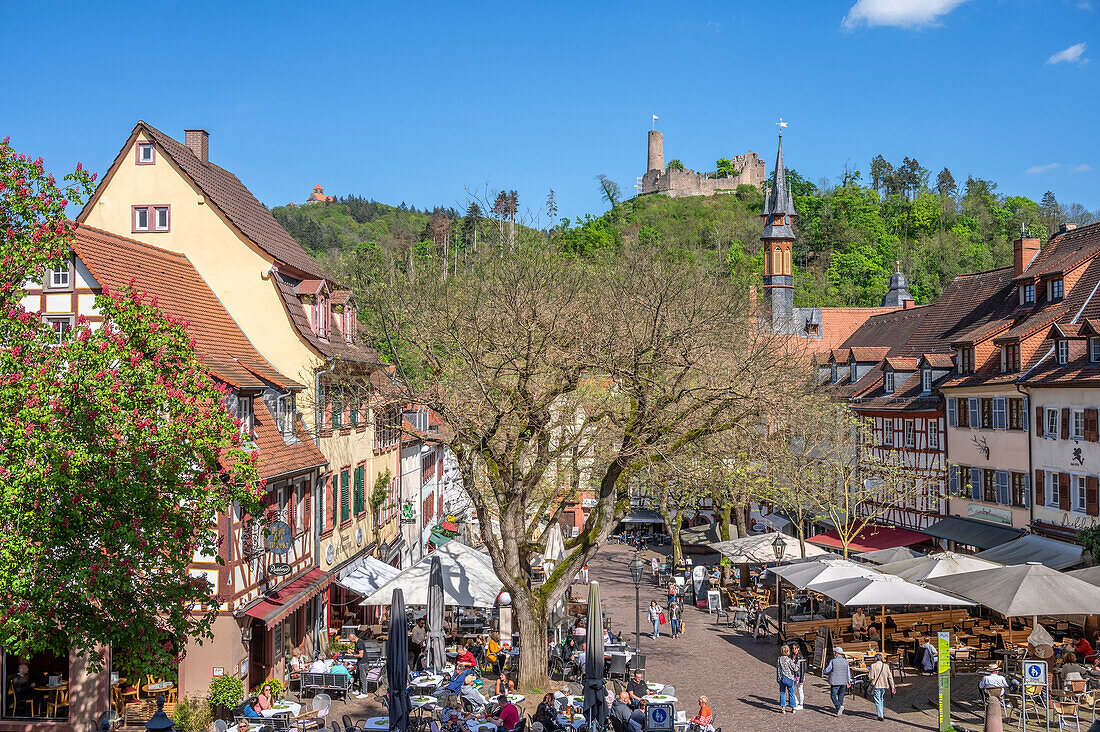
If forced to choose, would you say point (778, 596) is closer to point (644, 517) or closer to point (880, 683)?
point (880, 683)

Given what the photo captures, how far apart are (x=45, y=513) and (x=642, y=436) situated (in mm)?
10581

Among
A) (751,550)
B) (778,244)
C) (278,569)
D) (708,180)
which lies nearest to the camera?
(278,569)

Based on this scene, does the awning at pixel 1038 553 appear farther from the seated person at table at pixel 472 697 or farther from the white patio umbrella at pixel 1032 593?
the seated person at table at pixel 472 697

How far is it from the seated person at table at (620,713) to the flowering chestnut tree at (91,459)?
712 cm

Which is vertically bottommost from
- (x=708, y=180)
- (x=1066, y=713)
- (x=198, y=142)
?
(x=1066, y=713)

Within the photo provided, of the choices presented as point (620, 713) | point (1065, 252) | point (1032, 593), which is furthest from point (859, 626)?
point (1065, 252)

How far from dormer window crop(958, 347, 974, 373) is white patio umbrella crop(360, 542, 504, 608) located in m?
19.2

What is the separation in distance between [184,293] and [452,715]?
11.0m

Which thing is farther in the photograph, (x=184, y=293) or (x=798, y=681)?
(x=184, y=293)

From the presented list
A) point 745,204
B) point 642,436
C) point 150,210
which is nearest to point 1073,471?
point 642,436

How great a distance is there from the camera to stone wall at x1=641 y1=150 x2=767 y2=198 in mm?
139750

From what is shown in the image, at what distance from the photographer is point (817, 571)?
23062mm

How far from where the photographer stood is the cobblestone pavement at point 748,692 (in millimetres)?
17766

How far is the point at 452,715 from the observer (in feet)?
54.4
